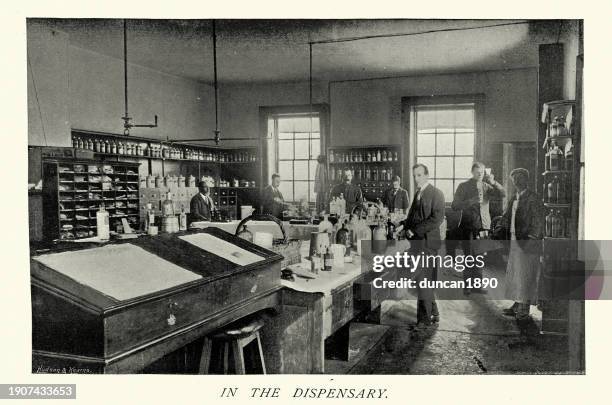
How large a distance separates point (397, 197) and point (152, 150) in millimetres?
4232

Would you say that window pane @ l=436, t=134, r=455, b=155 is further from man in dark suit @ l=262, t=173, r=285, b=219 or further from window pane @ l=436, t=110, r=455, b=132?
man in dark suit @ l=262, t=173, r=285, b=219

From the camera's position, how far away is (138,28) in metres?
5.79

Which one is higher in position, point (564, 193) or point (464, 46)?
point (464, 46)

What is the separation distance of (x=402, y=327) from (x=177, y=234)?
2452 mm

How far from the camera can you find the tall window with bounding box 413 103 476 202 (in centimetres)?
820

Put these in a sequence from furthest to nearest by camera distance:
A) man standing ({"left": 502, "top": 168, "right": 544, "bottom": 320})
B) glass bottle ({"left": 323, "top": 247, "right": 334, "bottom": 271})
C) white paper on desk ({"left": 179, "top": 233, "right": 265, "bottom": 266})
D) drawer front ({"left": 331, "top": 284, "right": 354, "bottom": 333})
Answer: man standing ({"left": 502, "top": 168, "right": 544, "bottom": 320}), glass bottle ({"left": 323, "top": 247, "right": 334, "bottom": 271}), drawer front ({"left": 331, "top": 284, "right": 354, "bottom": 333}), white paper on desk ({"left": 179, "top": 233, "right": 265, "bottom": 266})

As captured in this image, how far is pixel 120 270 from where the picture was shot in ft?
5.80

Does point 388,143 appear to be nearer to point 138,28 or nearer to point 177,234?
point 138,28

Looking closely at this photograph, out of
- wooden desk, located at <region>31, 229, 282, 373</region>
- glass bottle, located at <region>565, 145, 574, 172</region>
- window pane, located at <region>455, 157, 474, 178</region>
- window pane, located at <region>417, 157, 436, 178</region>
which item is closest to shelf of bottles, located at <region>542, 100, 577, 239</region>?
glass bottle, located at <region>565, 145, 574, 172</region>

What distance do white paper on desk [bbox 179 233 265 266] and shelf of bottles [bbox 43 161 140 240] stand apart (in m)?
3.36

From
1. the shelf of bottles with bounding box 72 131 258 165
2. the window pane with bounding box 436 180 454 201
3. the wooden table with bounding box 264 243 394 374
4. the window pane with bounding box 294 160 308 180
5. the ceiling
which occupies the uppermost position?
the ceiling

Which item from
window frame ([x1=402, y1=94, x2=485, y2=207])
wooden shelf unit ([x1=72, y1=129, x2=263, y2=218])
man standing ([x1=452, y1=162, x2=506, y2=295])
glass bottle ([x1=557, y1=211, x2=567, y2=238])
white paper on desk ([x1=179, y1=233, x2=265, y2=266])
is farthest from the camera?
window frame ([x1=402, y1=94, x2=485, y2=207])

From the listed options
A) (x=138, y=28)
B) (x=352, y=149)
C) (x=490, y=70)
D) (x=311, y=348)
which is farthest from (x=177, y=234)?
(x=490, y=70)
